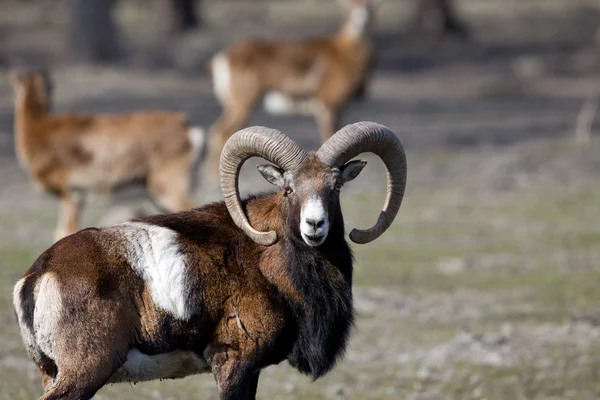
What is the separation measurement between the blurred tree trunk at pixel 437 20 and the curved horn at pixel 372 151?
1096 inches

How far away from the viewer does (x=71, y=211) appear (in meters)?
15.0

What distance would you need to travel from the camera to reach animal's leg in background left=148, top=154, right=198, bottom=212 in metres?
14.8

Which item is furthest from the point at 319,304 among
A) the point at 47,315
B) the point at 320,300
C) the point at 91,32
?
the point at 91,32

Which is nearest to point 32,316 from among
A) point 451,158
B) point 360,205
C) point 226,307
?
point 226,307

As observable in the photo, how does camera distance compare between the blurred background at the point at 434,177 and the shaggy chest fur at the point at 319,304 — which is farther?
the blurred background at the point at 434,177

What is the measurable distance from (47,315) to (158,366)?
2.77 ft

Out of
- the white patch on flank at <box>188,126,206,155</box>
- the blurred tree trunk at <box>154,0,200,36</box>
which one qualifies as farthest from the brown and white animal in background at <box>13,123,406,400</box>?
the blurred tree trunk at <box>154,0,200,36</box>

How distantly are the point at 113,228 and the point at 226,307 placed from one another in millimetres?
946

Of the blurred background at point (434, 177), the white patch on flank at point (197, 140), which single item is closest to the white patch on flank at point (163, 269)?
the blurred background at point (434, 177)

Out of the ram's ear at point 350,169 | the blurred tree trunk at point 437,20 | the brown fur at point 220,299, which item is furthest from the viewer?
the blurred tree trunk at point 437,20

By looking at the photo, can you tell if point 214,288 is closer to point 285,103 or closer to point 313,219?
point 313,219

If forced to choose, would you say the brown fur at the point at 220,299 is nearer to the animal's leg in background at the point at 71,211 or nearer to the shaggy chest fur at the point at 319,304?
the shaggy chest fur at the point at 319,304

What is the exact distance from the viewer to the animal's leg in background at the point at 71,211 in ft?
48.7

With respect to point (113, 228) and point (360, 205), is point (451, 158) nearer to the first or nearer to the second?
point (360, 205)
